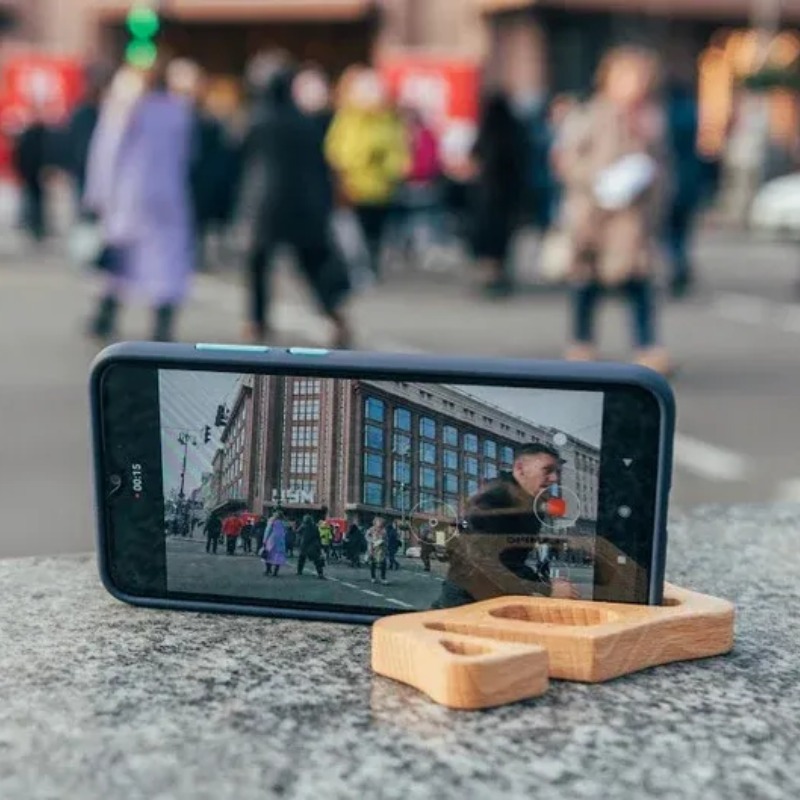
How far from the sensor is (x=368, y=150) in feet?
53.6

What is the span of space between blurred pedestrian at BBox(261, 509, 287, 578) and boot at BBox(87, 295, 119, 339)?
9303 millimetres

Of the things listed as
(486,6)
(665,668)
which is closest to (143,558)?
(665,668)

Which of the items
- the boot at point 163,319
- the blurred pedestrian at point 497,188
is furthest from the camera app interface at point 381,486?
the blurred pedestrian at point 497,188

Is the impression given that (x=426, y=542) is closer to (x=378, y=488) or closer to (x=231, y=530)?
(x=378, y=488)

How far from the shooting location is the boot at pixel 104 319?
11.3 meters

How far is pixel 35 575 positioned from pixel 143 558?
1.14 ft

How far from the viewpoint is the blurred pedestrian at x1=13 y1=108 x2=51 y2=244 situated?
20281mm

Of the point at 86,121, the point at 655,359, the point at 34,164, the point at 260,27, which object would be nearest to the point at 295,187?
the point at 655,359

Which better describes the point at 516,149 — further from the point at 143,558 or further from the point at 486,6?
the point at 486,6

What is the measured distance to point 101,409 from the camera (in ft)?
7.07

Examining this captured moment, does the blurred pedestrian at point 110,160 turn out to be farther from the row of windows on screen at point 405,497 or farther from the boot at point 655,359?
the row of windows on screen at point 405,497

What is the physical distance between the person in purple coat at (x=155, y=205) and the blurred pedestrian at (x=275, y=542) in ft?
26.5

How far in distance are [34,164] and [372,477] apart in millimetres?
19032

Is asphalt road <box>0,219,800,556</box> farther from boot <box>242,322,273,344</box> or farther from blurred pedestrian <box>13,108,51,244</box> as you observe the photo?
blurred pedestrian <box>13,108,51,244</box>
